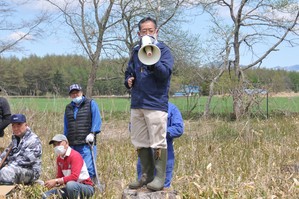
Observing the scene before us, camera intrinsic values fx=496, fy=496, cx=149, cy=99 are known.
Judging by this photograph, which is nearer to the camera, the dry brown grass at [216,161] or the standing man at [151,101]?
the standing man at [151,101]

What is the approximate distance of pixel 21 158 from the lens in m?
5.71

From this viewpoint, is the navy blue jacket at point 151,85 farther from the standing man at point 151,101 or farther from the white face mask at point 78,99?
the white face mask at point 78,99

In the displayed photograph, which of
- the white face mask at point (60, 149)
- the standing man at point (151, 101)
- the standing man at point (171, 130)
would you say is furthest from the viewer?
the white face mask at point (60, 149)

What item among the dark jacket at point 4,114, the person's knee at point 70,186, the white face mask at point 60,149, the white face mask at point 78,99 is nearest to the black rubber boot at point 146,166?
the person's knee at point 70,186

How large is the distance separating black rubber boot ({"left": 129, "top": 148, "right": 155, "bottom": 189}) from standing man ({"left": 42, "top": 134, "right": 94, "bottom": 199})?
1.00 m

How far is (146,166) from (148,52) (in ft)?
3.41

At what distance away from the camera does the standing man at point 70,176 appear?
5059mm

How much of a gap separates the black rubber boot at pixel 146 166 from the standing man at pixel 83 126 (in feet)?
5.13

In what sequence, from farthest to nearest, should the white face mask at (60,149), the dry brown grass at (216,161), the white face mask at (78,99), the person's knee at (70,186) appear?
the white face mask at (78,99) → the white face mask at (60,149) → the person's knee at (70,186) → the dry brown grass at (216,161)

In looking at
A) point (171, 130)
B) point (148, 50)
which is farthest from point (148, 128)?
point (148, 50)

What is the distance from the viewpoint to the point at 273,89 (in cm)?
1302

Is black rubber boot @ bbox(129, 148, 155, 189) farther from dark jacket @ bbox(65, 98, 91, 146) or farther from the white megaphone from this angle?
dark jacket @ bbox(65, 98, 91, 146)

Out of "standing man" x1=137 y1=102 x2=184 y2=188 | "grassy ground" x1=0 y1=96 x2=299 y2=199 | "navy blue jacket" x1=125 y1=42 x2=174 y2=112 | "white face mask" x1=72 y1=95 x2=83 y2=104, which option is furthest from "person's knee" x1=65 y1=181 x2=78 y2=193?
"navy blue jacket" x1=125 y1=42 x2=174 y2=112

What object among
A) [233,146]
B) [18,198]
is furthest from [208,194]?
[233,146]
